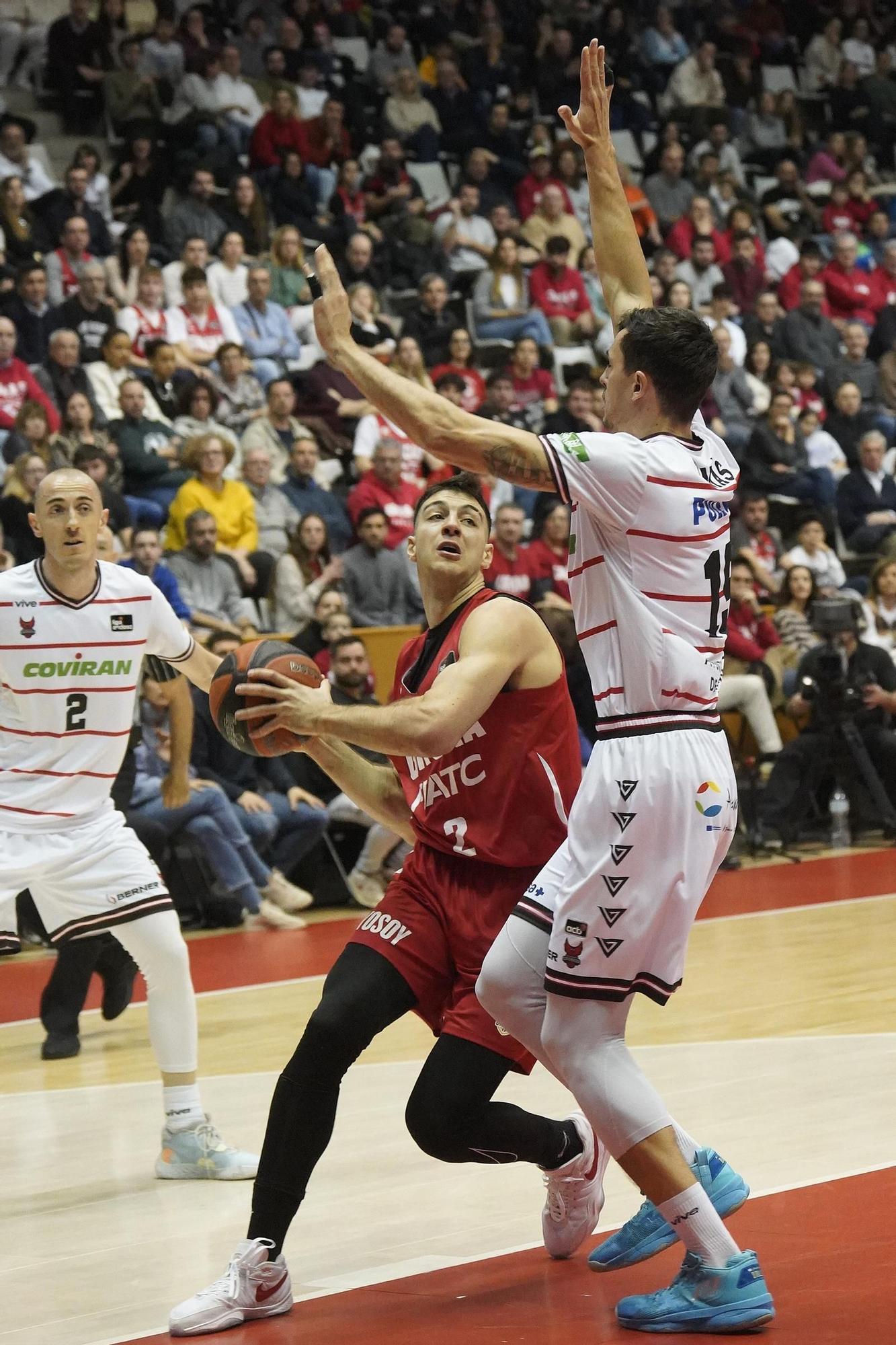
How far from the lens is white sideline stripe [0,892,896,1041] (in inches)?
341

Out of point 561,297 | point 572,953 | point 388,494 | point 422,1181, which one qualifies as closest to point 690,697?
point 572,953

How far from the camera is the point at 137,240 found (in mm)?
13836

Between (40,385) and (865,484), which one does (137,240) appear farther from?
(865,484)

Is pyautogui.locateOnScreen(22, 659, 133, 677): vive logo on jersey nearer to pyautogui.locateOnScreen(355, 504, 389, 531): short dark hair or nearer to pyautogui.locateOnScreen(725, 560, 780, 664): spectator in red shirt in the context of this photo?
pyautogui.locateOnScreen(355, 504, 389, 531): short dark hair

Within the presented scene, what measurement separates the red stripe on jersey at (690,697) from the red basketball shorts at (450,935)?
722 mm

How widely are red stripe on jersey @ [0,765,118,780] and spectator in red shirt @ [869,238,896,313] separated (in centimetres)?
1459

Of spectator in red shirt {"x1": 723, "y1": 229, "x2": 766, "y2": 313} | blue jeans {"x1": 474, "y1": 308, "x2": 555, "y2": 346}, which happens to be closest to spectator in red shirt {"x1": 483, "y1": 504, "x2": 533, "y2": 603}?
blue jeans {"x1": 474, "y1": 308, "x2": 555, "y2": 346}

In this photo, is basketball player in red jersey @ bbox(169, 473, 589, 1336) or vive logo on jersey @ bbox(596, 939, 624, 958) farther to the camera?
basketball player in red jersey @ bbox(169, 473, 589, 1336)

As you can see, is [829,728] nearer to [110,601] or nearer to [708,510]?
[110,601]

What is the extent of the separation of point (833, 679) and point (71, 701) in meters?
7.67

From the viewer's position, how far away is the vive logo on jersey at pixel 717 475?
3.97m

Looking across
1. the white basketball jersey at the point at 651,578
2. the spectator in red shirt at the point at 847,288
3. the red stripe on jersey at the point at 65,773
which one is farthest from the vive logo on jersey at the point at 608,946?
the spectator in red shirt at the point at 847,288

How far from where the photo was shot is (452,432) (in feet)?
12.5

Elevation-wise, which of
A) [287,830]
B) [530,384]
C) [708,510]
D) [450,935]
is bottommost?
[287,830]
